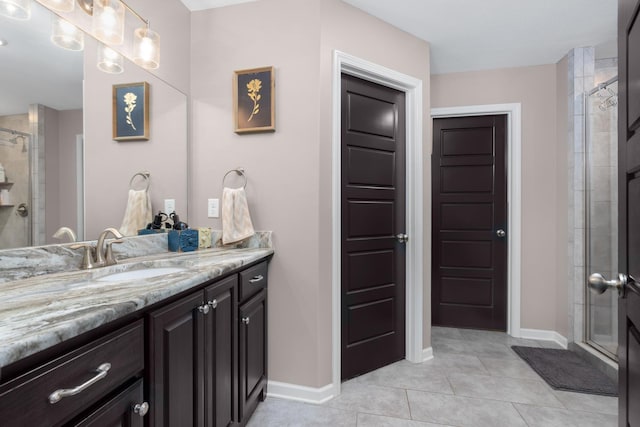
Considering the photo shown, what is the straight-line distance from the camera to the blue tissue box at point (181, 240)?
6.05 feet

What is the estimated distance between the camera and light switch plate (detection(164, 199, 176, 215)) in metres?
1.91

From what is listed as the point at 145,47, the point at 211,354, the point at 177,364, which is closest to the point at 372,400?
the point at 211,354

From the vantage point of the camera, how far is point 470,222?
3.06 metres

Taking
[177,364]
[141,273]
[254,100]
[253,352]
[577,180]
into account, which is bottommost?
[253,352]

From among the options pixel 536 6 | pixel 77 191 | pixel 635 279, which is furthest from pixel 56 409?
pixel 536 6

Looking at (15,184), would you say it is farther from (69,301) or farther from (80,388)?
(80,388)

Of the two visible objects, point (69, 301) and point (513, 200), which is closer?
point (69, 301)

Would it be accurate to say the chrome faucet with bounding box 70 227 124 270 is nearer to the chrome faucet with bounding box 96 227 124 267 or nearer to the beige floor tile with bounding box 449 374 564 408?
the chrome faucet with bounding box 96 227 124 267

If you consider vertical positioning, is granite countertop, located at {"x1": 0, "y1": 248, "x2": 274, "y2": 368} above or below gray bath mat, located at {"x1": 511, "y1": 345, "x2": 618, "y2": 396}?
above

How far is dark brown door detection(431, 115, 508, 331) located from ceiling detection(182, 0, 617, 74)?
1.95 feet

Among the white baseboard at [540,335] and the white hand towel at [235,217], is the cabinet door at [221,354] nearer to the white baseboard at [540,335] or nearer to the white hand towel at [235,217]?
the white hand towel at [235,217]

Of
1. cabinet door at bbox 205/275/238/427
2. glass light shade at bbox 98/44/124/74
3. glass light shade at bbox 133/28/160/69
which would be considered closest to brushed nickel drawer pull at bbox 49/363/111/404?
cabinet door at bbox 205/275/238/427

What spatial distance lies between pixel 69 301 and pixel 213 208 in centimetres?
125

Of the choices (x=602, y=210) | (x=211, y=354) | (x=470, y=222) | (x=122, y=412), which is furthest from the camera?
(x=470, y=222)
